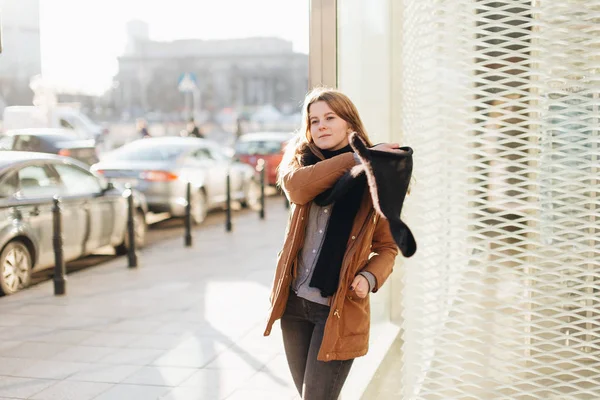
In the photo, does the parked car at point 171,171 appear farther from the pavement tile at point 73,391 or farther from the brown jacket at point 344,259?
the brown jacket at point 344,259

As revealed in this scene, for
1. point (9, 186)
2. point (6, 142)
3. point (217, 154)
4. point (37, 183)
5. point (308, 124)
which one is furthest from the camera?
point (217, 154)

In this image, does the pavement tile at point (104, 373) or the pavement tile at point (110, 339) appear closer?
the pavement tile at point (104, 373)

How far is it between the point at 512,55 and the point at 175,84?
86.3 meters

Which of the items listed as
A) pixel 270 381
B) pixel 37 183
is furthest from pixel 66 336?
pixel 37 183

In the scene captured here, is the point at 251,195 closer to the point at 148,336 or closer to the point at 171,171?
the point at 171,171

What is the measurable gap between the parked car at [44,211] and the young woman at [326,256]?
5344 millimetres

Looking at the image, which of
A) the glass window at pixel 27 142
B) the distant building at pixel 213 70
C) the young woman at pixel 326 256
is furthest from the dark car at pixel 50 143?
the distant building at pixel 213 70

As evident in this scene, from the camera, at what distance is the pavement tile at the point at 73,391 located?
4.90m

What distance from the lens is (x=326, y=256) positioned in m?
2.99

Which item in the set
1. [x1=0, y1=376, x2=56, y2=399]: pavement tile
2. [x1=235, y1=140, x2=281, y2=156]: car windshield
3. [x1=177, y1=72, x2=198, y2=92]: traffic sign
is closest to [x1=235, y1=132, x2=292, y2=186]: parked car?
[x1=235, y1=140, x2=281, y2=156]: car windshield

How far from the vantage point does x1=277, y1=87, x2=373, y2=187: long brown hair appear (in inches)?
119

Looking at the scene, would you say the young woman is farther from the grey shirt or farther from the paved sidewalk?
the paved sidewalk

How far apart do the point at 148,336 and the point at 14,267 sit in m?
2.29

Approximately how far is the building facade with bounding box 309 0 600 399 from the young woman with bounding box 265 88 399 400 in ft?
2.22
